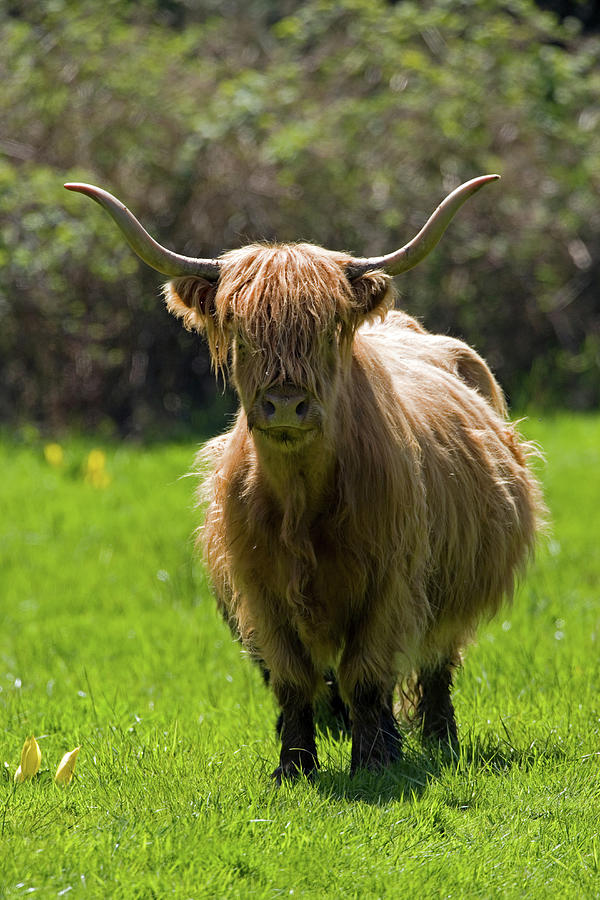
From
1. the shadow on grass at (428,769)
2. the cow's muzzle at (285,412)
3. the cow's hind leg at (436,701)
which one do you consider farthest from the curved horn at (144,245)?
the cow's hind leg at (436,701)

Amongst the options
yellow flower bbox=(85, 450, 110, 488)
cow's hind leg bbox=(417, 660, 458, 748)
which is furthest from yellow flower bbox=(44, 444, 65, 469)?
cow's hind leg bbox=(417, 660, 458, 748)

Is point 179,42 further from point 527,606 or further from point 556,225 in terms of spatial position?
point 527,606

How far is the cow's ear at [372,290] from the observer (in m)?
4.47

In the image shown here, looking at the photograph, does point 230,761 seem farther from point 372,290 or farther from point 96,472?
point 96,472

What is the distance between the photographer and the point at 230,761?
4.64m

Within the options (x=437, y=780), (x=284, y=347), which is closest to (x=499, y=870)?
(x=437, y=780)

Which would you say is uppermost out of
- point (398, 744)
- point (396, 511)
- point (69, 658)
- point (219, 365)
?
point (219, 365)

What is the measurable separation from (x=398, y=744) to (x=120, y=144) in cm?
916

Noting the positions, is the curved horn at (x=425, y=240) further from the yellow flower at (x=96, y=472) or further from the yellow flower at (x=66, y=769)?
the yellow flower at (x=96, y=472)

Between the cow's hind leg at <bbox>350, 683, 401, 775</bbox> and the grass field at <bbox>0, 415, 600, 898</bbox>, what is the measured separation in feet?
0.26

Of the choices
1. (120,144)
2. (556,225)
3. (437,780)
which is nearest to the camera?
(437,780)

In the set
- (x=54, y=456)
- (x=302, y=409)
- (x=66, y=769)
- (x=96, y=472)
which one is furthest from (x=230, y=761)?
(x=54, y=456)

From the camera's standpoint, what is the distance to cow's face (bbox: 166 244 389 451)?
4109 millimetres

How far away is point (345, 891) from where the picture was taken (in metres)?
3.43
